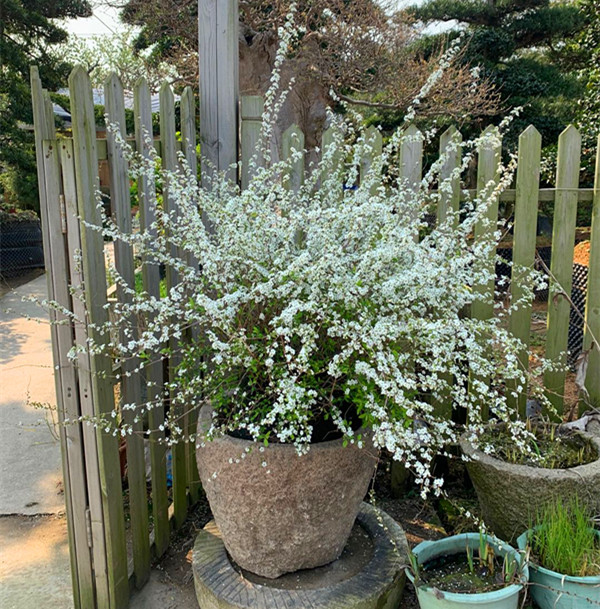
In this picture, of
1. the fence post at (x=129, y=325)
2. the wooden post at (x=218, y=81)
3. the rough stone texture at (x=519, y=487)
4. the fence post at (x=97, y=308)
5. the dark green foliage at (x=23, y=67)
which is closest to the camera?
the fence post at (x=97, y=308)

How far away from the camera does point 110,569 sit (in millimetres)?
2043

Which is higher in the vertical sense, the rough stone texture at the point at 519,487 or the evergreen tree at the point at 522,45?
the evergreen tree at the point at 522,45

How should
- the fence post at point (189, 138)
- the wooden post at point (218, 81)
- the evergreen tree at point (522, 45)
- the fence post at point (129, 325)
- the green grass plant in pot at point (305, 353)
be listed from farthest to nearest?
the evergreen tree at point (522, 45), the wooden post at point (218, 81), the fence post at point (189, 138), the fence post at point (129, 325), the green grass plant in pot at point (305, 353)

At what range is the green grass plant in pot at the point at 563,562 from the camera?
186 cm

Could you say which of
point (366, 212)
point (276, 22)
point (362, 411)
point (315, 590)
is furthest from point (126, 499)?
point (276, 22)

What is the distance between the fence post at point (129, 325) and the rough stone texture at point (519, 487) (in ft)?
4.08

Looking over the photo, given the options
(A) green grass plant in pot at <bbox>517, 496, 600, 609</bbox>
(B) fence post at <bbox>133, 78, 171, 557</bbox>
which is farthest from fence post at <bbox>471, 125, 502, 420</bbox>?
(B) fence post at <bbox>133, 78, 171, 557</bbox>

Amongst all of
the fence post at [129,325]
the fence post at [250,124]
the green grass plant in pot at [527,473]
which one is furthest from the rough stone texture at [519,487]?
the fence post at [250,124]

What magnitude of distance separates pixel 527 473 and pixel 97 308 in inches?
62.3

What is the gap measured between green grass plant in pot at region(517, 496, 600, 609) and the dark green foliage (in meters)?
8.20

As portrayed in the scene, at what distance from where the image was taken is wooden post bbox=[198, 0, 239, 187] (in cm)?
251

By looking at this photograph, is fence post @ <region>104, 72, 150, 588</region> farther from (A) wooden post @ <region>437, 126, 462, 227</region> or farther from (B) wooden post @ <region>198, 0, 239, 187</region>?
(A) wooden post @ <region>437, 126, 462, 227</region>

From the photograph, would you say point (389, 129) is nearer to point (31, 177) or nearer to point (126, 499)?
point (31, 177)

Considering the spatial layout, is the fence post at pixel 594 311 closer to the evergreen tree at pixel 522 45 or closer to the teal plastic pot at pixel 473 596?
the teal plastic pot at pixel 473 596
